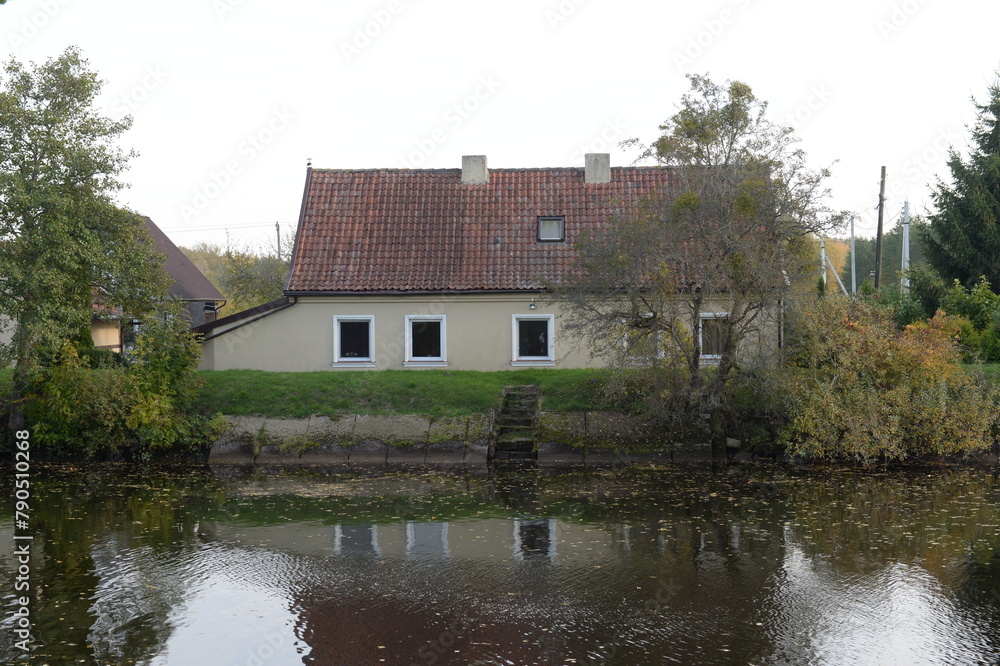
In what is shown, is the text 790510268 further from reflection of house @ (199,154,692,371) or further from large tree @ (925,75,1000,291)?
large tree @ (925,75,1000,291)

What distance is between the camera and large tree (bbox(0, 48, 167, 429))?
18.0 metres

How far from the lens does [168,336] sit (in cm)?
1917

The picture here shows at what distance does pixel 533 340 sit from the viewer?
2338 centimetres

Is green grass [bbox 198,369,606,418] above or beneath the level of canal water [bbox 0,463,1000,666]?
above

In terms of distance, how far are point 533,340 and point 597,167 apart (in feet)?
19.8

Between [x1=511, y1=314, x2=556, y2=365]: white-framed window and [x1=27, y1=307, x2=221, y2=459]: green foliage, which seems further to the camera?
[x1=511, y1=314, x2=556, y2=365]: white-framed window

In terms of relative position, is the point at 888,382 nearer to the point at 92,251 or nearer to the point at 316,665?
the point at 316,665

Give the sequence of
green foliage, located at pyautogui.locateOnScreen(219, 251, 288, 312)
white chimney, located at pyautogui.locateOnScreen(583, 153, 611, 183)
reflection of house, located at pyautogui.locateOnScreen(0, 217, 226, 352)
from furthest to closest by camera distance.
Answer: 1. green foliage, located at pyautogui.locateOnScreen(219, 251, 288, 312)
2. reflection of house, located at pyautogui.locateOnScreen(0, 217, 226, 352)
3. white chimney, located at pyautogui.locateOnScreen(583, 153, 611, 183)

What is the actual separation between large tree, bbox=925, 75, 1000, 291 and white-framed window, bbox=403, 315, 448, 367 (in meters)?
15.9

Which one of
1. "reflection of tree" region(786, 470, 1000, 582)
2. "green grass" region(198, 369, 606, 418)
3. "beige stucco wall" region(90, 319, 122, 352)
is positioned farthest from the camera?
"beige stucco wall" region(90, 319, 122, 352)

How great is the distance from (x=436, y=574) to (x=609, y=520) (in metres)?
3.56
